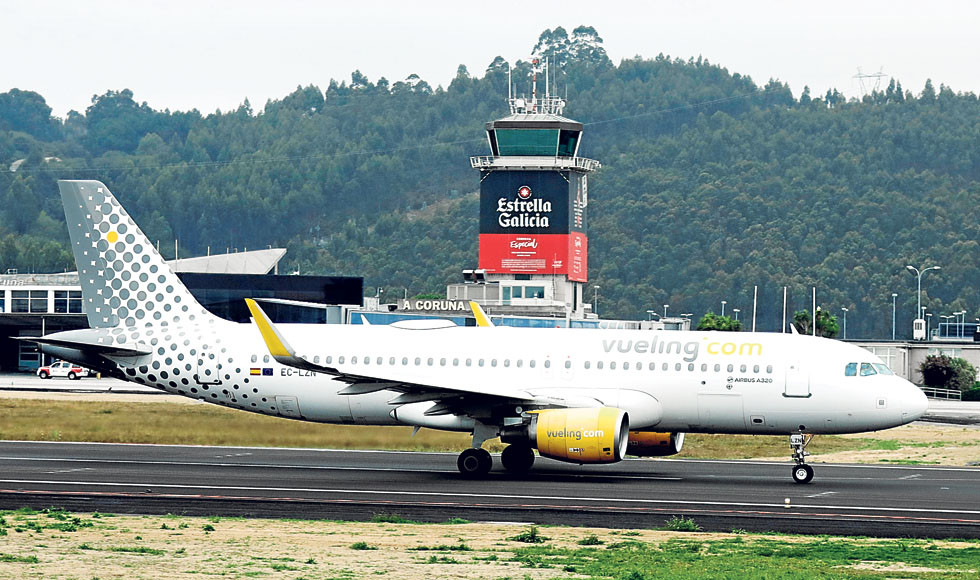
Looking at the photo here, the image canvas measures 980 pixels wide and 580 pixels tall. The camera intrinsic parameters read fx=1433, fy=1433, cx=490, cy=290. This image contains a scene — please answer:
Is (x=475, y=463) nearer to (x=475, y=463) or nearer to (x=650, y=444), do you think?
(x=475, y=463)

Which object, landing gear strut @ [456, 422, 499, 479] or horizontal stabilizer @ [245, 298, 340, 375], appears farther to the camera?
landing gear strut @ [456, 422, 499, 479]

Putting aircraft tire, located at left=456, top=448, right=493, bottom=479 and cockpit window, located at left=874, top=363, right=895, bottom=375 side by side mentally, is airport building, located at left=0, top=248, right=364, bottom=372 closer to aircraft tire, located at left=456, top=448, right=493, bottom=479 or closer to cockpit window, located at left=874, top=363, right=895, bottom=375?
aircraft tire, located at left=456, top=448, right=493, bottom=479

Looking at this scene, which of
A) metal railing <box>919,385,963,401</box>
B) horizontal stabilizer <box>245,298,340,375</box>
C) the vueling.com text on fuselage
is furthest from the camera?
metal railing <box>919,385,963,401</box>

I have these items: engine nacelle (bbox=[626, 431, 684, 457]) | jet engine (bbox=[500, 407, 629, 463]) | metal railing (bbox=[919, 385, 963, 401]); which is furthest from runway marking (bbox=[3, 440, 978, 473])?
metal railing (bbox=[919, 385, 963, 401])

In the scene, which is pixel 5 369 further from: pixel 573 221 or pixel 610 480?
pixel 610 480

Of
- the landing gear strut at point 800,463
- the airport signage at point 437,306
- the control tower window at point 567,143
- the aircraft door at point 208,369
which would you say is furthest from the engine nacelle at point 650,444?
the control tower window at point 567,143

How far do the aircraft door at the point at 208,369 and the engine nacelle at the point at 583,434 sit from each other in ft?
29.8

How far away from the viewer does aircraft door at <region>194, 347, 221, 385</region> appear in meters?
36.6

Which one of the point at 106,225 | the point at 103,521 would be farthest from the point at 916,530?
the point at 106,225

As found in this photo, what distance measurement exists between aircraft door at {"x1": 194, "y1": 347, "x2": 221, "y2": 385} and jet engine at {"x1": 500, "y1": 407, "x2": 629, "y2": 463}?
8971mm

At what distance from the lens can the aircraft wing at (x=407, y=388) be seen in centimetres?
3203

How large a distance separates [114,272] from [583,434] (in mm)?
14049

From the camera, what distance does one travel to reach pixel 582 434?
31641 mm

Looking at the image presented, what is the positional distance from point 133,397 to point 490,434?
1492 inches
